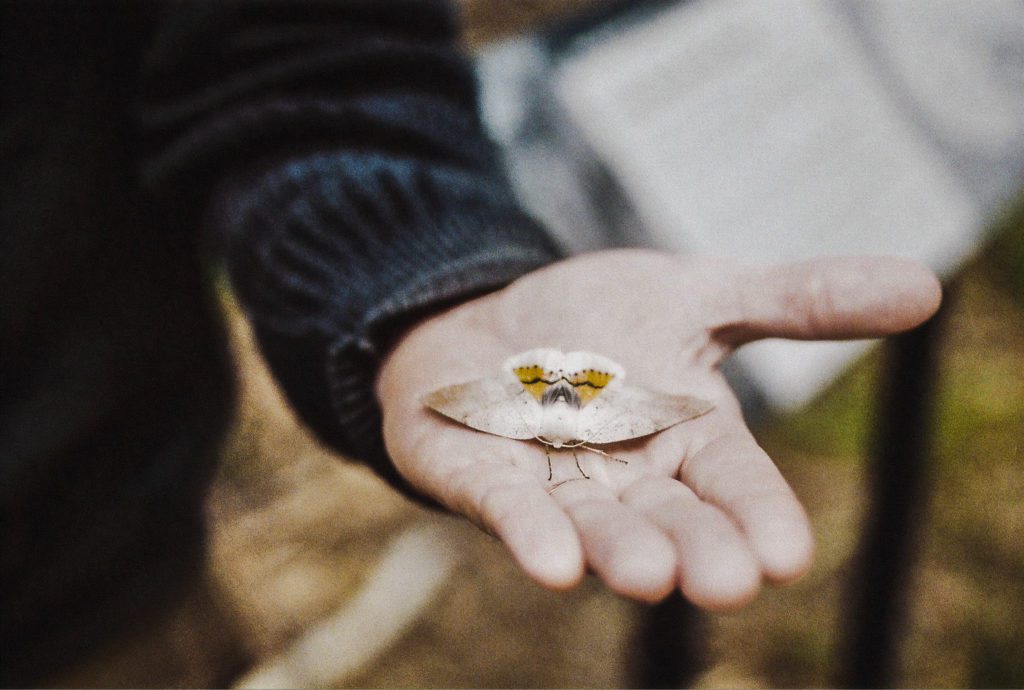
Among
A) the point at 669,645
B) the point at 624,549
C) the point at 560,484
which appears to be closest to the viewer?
the point at 624,549

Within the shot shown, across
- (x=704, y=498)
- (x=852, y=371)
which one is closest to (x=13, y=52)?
(x=704, y=498)

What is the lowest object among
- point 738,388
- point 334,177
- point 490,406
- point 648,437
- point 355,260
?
point 738,388

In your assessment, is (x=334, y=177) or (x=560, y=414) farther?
(x=334, y=177)

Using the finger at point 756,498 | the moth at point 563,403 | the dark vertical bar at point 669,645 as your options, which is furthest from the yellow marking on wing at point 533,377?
the dark vertical bar at point 669,645

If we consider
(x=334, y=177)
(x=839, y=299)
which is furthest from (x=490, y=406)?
(x=334, y=177)

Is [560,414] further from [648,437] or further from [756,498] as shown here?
[756,498]

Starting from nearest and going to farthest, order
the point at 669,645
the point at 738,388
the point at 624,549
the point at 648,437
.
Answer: the point at 624,549
the point at 648,437
the point at 738,388
the point at 669,645

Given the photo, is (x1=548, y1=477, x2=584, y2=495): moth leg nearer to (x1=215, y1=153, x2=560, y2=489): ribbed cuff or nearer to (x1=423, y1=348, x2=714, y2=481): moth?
(x1=423, y1=348, x2=714, y2=481): moth

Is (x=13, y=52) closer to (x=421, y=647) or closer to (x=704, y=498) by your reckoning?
(x=704, y=498)
